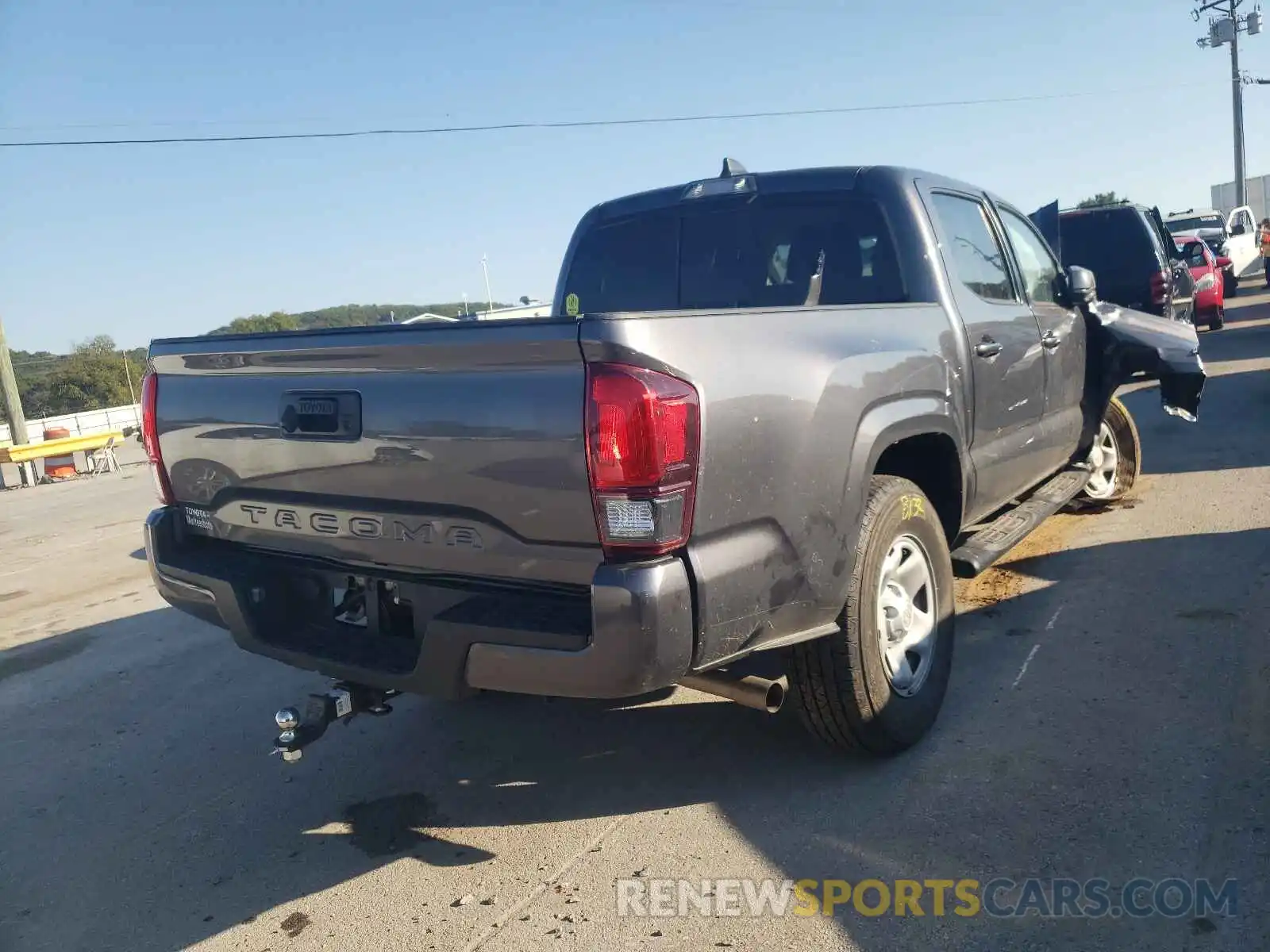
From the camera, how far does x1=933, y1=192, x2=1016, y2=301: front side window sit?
13.6ft

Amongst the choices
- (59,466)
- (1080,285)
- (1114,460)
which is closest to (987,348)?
(1080,285)

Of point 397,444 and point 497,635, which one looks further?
point 397,444

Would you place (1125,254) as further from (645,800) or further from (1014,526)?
(645,800)

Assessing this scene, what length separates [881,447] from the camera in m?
3.19

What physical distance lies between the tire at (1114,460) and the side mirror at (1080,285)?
1.36m

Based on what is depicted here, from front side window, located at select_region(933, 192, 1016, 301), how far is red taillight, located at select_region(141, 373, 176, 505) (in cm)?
308

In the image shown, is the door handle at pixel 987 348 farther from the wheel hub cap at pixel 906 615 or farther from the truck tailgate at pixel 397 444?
the truck tailgate at pixel 397 444

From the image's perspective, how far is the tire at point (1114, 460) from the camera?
6488 mm

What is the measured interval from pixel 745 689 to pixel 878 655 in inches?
20.4

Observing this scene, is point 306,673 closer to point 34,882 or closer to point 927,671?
point 34,882

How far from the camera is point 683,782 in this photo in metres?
3.41

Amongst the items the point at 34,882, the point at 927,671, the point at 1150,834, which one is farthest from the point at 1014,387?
the point at 34,882

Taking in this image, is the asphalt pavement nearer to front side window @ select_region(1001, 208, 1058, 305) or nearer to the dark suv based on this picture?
front side window @ select_region(1001, 208, 1058, 305)

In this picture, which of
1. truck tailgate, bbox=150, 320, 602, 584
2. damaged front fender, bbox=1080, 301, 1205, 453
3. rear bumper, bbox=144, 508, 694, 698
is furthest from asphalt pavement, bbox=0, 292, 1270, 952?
damaged front fender, bbox=1080, 301, 1205, 453
